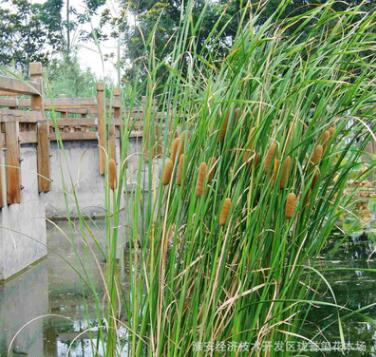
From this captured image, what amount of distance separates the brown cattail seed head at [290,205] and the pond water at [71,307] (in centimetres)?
128

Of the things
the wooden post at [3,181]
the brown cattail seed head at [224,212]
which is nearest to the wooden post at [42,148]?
the wooden post at [3,181]

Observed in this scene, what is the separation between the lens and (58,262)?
6.71m

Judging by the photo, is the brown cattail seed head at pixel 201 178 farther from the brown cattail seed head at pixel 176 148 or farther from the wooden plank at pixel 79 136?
the wooden plank at pixel 79 136

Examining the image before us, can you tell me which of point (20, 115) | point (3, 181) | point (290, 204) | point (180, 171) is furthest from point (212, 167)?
point (20, 115)

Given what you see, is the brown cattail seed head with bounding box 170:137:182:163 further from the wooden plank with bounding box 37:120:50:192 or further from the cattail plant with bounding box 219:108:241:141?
the wooden plank with bounding box 37:120:50:192

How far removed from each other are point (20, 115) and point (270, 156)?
495 cm

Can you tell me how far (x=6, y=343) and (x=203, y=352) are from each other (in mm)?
2513

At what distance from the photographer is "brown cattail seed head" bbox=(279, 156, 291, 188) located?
1775 mm

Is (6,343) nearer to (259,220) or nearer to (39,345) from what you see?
(39,345)

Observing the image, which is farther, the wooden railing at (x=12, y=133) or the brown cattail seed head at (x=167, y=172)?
the wooden railing at (x=12, y=133)

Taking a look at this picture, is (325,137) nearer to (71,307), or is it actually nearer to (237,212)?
(237,212)

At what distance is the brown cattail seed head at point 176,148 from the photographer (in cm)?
182

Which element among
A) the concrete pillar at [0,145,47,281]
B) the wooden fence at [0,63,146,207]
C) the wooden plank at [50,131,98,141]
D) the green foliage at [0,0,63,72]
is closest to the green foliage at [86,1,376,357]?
the wooden fence at [0,63,146,207]

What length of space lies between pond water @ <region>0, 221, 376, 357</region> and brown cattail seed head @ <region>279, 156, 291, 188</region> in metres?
1.25
